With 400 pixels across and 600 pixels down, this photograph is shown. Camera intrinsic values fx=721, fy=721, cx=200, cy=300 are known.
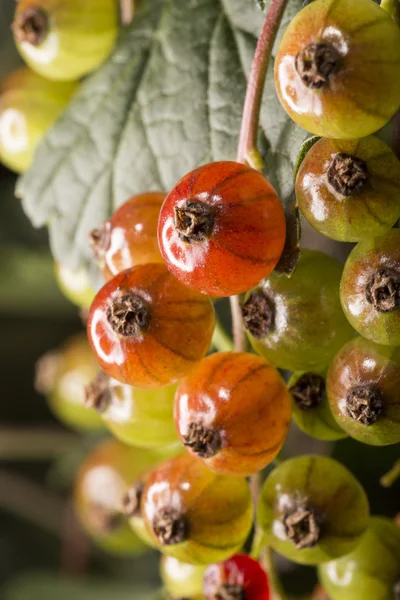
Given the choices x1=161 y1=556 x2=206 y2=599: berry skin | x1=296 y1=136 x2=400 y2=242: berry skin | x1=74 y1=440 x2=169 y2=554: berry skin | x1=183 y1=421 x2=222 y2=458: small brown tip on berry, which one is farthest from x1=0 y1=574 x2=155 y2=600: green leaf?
x1=296 y1=136 x2=400 y2=242: berry skin

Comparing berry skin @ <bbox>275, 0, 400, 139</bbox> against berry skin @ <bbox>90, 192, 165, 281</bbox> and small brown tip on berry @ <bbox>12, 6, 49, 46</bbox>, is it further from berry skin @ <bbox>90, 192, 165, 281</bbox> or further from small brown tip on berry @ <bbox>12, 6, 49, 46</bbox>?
small brown tip on berry @ <bbox>12, 6, 49, 46</bbox>

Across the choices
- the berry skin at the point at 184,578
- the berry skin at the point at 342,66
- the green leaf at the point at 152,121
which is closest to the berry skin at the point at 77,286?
the green leaf at the point at 152,121

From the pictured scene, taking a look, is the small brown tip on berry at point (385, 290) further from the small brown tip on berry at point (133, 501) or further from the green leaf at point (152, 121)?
the small brown tip on berry at point (133, 501)

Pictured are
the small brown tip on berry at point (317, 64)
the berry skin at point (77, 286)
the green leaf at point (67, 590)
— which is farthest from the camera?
the green leaf at point (67, 590)

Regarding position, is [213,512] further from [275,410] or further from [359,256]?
[359,256]

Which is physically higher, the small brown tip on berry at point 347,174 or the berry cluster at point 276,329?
the small brown tip on berry at point 347,174

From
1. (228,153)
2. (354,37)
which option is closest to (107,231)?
(228,153)
